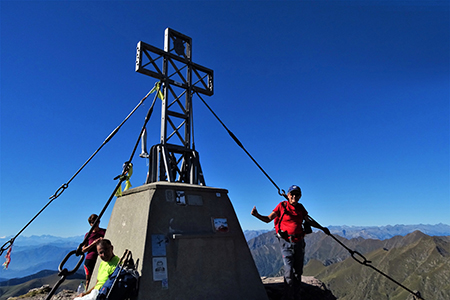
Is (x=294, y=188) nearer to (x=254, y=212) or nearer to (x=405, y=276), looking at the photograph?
(x=254, y=212)

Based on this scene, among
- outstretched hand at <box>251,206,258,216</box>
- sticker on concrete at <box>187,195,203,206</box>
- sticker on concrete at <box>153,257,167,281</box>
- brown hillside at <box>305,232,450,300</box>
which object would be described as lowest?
brown hillside at <box>305,232,450,300</box>

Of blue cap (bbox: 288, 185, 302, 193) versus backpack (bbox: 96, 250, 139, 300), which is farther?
blue cap (bbox: 288, 185, 302, 193)

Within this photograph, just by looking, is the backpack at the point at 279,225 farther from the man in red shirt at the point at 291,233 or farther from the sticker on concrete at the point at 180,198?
the sticker on concrete at the point at 180,198

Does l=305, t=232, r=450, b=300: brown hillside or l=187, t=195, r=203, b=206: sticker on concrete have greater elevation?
l=187, t=195, r=203, b=206: sticker on concrete

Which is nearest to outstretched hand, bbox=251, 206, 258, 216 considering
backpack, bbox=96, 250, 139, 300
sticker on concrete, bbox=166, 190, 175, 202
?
sticker on concrete, bbox=166, 190, 175, 202

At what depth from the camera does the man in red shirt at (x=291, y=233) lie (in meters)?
6.93

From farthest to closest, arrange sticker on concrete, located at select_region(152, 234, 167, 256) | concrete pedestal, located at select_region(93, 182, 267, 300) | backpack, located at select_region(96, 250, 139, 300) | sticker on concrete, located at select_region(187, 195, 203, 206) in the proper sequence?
1. sticker on concrete, located at select_region(187, 195, 203, 206)
2. sticker on concrete, located at select_region(152, 234, 167, 256)
3. concrete pedestal, located at select_region(93, 182, 267, 300)
4. backpack, located at select_region(96, 250, 139, 300)

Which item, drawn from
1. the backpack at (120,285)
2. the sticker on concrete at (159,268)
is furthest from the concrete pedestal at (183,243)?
the backpack at (120,285)

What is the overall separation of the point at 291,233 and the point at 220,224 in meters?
1.83

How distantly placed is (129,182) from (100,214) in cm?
143

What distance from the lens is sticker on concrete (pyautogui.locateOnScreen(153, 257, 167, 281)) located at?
610 centimetres

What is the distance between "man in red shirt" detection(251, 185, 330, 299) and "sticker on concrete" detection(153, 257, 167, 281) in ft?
7.48

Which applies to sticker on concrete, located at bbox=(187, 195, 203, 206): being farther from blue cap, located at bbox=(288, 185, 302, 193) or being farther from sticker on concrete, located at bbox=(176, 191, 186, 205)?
blue cap, located at bbox=(288, 185, 302, 193)

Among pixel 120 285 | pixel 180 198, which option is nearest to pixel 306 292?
pixel 180 198
